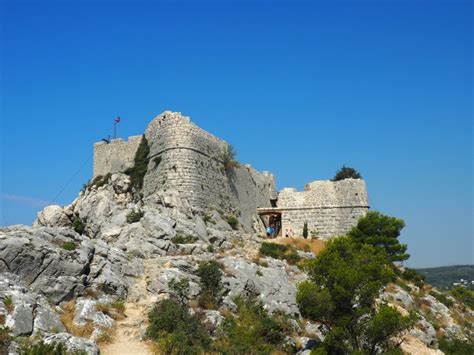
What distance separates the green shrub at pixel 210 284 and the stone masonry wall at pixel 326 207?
718 inches

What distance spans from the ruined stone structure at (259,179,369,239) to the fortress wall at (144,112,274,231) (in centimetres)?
438

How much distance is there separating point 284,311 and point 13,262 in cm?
1137

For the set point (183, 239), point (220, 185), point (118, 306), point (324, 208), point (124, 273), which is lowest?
point (118, 306)

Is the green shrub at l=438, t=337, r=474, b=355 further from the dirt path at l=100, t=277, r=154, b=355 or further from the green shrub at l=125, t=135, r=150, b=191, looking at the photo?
the green shrub at l=125, t=135, r=150, b=191

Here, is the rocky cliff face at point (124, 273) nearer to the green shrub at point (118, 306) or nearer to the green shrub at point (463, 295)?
the green shrub at point (118, 306)

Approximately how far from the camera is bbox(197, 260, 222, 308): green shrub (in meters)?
21.3

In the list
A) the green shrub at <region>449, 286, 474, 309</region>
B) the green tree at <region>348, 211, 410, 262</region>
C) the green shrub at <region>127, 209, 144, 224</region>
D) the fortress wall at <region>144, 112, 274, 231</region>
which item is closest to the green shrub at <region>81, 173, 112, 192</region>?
the fortress wall at <region>144, 112, 274, 231</region>

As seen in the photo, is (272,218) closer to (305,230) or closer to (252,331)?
(305,230)

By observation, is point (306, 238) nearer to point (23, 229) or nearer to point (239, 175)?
point (239, 175)

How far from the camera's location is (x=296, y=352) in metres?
19.9

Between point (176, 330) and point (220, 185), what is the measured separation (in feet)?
62.2

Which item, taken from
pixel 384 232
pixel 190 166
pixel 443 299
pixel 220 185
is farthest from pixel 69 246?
pixel 443 299

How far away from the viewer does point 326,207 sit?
40688 millimetres

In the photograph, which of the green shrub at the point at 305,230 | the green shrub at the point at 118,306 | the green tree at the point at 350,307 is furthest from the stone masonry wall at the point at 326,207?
the green shrub at the point at 118,306
